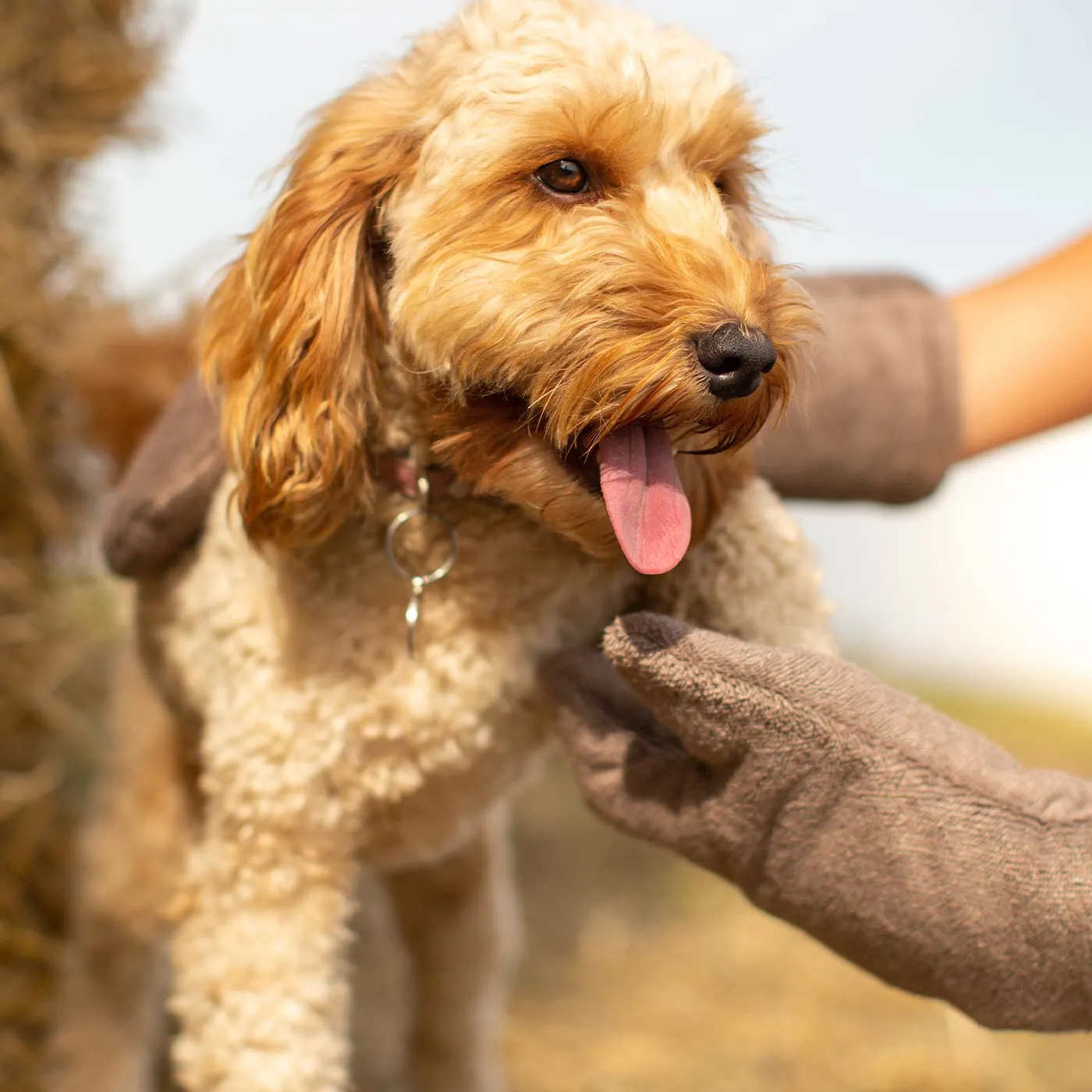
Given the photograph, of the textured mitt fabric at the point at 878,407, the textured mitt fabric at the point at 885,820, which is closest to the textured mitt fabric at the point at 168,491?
the textured mitt fabric at the point at 885,820

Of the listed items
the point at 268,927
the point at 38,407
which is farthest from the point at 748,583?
the point at 38,407

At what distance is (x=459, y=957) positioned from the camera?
229cm

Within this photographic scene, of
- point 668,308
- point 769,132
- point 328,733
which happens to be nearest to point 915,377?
point 769,132

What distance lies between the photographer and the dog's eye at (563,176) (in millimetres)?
1354

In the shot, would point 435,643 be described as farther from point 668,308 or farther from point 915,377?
point 915,377

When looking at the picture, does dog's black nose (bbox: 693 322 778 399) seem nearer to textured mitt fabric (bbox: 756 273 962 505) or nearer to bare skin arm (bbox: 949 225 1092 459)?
textured mitt fabric (bbox: 756 273 962 505)

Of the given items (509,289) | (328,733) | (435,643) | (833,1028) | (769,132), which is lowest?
(833,1028)

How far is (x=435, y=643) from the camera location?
4.93 feet

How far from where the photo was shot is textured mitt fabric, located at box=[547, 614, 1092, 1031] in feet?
4.28

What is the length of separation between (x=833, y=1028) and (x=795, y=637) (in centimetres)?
153

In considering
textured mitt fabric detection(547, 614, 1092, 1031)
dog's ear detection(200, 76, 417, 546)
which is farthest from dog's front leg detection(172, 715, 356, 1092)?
textured mitt fabric detection(547, 614, 1092, 1031)

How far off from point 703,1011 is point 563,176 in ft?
6.80

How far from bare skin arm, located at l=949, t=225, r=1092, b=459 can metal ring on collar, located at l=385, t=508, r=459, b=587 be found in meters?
0.96

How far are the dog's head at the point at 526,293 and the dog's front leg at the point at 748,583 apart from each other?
119 mm
